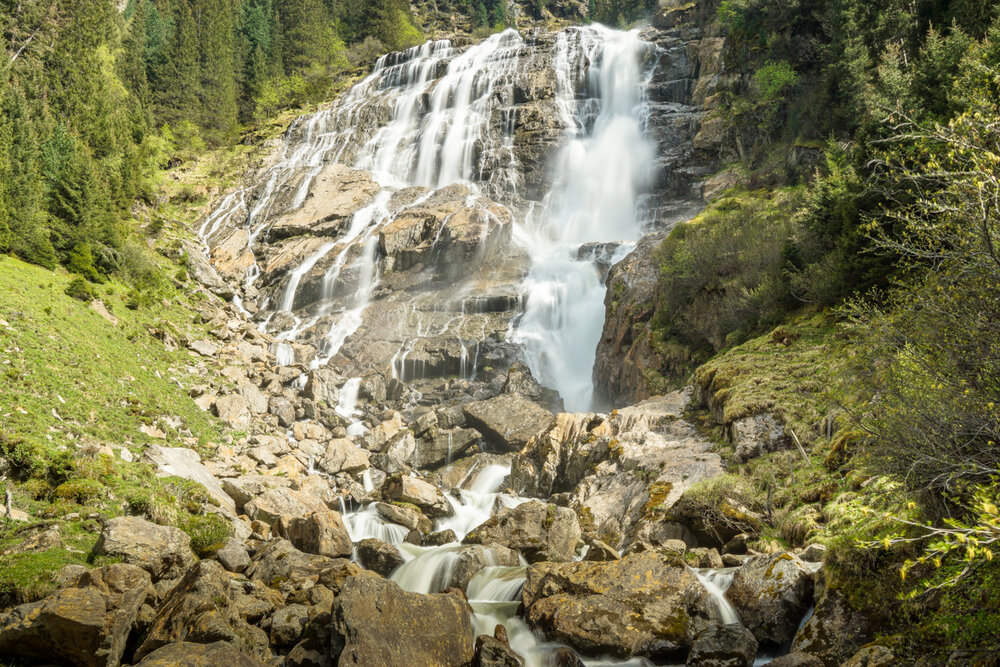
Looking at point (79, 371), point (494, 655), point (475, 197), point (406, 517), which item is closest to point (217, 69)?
point (475, 197)

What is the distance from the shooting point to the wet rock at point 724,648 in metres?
8.70

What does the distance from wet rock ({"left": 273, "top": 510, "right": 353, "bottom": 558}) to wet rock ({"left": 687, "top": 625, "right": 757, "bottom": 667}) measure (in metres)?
10.3

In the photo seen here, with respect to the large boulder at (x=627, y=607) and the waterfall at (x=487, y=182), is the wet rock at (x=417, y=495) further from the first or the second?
the waterfall at (x=487, y=182)

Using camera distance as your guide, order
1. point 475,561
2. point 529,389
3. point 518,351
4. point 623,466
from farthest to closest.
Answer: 1. point 518,351
2. point 529,389
3. point 623,466
4. point 475,561

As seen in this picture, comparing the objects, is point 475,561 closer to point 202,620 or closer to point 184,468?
point 202,620

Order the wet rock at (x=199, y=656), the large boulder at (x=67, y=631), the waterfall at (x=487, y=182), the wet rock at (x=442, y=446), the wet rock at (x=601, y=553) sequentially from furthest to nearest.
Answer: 1. the waterfall at (x=487, y=182)
2. the wet rock at (x=442, y=446)
3. the wet rock at (x=601, y=553)
4. the large boulder at (x=67, y=631)
5. the wet rock at (x=199, y=656)

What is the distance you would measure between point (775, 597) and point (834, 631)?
4.00 feet

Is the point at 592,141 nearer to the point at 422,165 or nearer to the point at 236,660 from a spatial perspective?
the point at 422,165

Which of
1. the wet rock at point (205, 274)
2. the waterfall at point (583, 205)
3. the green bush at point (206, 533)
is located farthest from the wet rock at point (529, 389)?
the wet rock at point (205, 274)

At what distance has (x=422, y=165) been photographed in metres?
53.9

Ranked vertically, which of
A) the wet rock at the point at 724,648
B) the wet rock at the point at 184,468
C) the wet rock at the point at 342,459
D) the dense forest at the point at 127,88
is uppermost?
the dense forest at the point at 127,88

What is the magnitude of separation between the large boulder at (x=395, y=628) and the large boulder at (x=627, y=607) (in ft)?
5.48

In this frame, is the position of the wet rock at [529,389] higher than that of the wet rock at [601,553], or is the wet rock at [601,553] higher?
the wet rock at [601,553]

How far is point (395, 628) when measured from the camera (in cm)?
984
